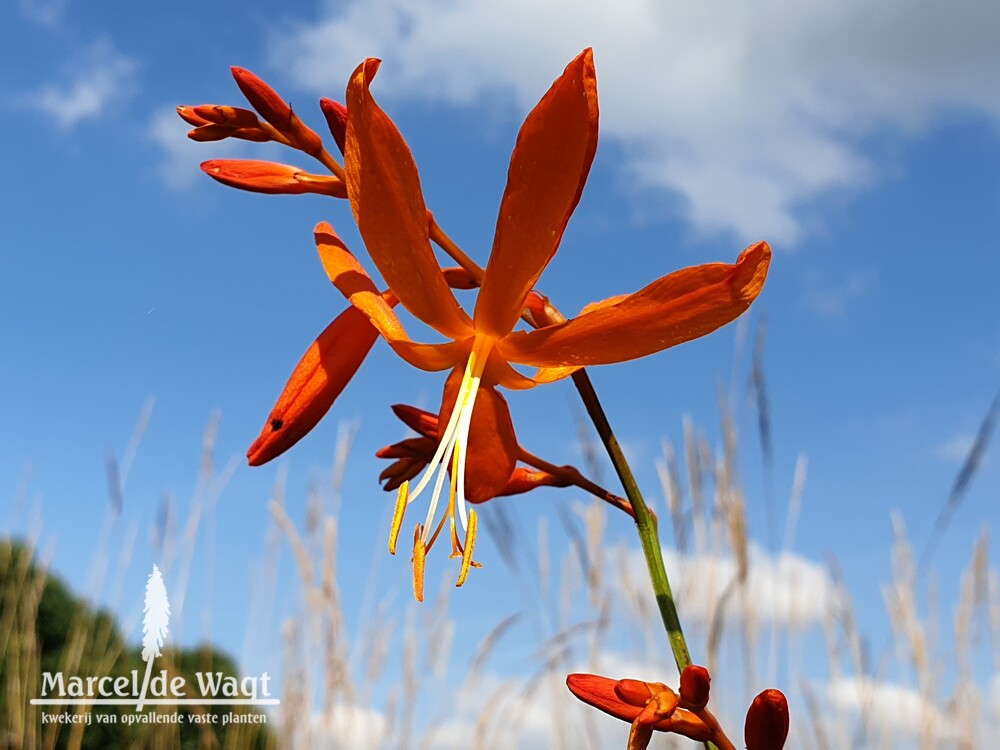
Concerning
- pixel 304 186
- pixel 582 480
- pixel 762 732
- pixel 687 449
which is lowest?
pixel 762 732

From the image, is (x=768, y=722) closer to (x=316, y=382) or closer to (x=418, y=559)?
(x=418, y=559)

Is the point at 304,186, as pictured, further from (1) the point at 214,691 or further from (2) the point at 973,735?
(1) the point at 214,691

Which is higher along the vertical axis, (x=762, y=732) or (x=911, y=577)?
(x=911, y=577)

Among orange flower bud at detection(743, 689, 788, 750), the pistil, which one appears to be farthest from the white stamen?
orange flower bud at detection(743, 689, 788, 750)

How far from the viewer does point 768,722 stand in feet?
1.58

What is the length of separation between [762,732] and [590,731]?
1891 mm

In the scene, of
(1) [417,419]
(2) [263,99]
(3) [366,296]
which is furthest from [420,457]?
(2) [263,99]

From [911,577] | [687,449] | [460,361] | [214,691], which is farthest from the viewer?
[214,691]

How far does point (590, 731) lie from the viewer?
225 centimetres

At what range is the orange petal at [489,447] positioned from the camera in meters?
0.55

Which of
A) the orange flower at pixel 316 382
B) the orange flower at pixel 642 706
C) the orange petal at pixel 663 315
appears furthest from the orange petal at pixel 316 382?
the orange flower at pixel 642 706

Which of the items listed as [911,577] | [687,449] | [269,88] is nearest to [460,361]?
[269,88]

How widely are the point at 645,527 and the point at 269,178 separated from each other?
1.05ft

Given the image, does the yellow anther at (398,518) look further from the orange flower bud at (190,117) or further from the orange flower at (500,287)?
the orange flower bud at (190,117)
